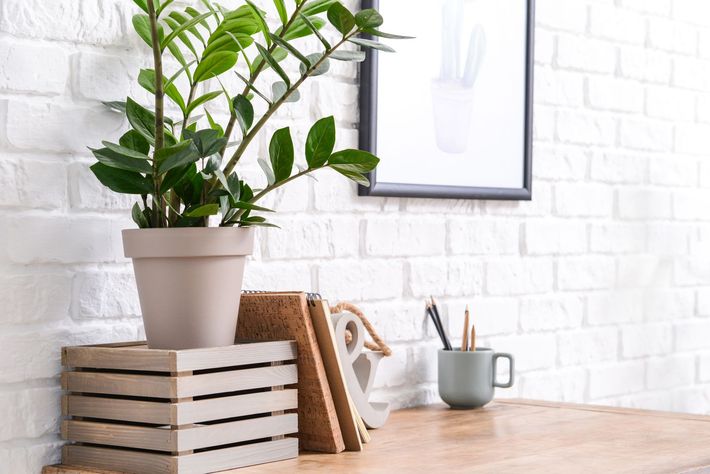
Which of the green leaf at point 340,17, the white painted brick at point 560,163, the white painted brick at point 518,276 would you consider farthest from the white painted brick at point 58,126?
the white painted brick at point 560,163

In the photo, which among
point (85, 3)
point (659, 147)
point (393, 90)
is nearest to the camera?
point (85, 3)

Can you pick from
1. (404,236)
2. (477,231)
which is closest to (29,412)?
(404,236)

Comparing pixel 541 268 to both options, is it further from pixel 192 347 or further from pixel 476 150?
pixel 192 347

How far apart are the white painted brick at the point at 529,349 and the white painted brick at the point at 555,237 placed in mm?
164

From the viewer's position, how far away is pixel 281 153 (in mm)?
1339

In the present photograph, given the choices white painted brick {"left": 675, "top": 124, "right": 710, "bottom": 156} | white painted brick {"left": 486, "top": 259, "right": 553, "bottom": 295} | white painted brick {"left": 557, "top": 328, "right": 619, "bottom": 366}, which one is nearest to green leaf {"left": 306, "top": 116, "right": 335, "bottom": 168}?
white painted brick {"left": 486, "top": 259, "right": 553, "bottom": 295}

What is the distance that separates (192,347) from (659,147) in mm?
1444

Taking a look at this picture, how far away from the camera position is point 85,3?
1.37m

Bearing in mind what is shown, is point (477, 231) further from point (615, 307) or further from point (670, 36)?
point (670, 36)

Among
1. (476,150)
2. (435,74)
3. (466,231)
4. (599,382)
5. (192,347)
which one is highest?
(435,74)

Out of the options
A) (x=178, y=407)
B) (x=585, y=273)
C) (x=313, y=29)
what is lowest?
(x=178, y=407)

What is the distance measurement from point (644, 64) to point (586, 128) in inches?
10.4

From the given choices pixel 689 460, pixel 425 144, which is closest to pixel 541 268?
pixel 425 144

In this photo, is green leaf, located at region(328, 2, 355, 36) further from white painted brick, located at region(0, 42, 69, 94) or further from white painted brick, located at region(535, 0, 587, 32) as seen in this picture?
white painted brick, located at region(535, 0, 587, 32)
